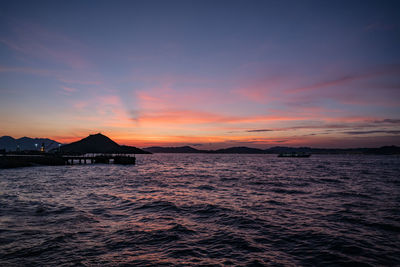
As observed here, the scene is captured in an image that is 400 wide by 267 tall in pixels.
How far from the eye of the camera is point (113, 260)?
8883mm

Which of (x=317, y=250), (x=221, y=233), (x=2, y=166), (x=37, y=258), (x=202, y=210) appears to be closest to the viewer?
(x=37, y=258)

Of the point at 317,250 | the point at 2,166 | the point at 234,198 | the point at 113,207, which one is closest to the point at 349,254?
the point at 317,250

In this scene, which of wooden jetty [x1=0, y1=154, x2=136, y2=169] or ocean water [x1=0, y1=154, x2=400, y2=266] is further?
wooden jetty [x1=0, y1=154, x2=136, y2=169]

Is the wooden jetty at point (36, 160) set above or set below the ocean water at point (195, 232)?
above

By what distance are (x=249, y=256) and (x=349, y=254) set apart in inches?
181

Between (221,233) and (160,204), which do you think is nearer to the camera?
(221,233)

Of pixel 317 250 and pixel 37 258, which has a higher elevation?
pixel 37 258

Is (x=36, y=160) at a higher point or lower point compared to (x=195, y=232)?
higher

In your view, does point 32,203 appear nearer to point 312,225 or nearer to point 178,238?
point 178,238

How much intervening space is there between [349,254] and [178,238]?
8032 millimetres

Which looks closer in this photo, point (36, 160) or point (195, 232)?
point (195, 232)

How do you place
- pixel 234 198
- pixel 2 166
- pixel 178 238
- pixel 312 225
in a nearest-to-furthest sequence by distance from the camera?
pixel 178 238
pixel 312 225
pixel 234 198
pixel 2 166

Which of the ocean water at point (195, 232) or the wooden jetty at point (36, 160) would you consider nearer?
the ocean water at point (195, 232)

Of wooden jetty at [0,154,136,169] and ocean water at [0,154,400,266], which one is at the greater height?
wooden jetty at [0,154,136,169]
